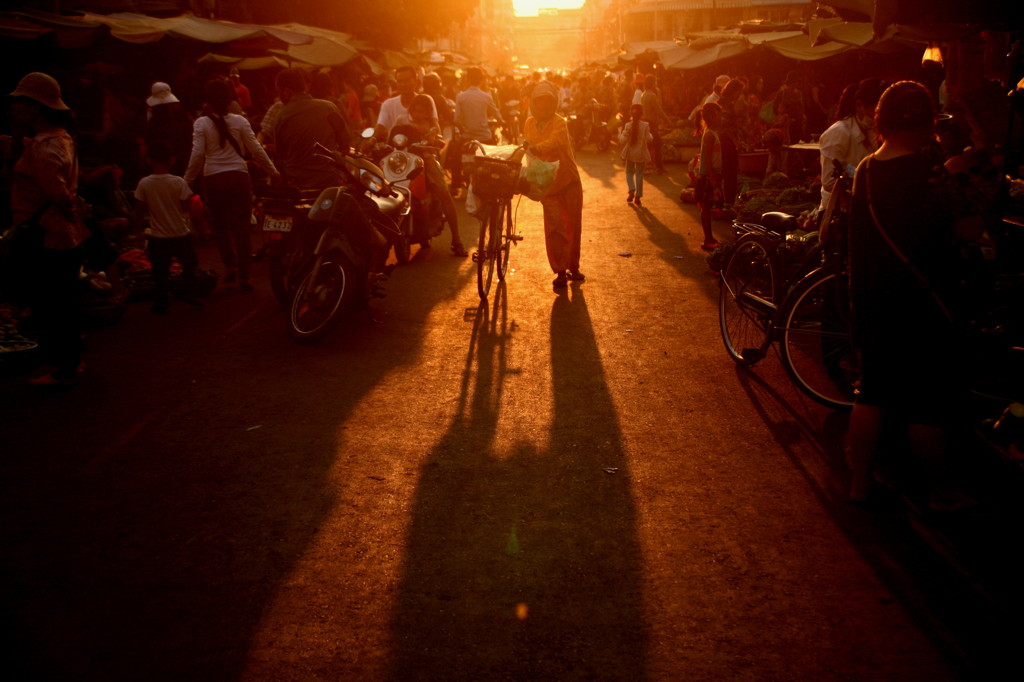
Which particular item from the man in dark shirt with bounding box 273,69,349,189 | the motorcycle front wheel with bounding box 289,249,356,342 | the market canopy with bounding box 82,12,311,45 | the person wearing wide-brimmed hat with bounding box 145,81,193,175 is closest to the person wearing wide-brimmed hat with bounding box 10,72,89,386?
the motorcycle front wheel with bounding box 289,249,356,342

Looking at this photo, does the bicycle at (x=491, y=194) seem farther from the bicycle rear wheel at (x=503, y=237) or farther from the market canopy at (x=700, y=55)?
the market canopy at (x=700, y=55)

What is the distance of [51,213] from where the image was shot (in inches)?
234

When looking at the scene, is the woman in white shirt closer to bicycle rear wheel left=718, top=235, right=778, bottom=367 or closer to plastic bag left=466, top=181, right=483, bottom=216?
plastic bag left=466, top=181, right=483, bottom=216

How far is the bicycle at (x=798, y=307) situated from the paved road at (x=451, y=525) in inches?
7.6

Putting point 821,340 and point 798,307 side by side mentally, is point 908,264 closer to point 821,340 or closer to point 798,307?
point 798,307

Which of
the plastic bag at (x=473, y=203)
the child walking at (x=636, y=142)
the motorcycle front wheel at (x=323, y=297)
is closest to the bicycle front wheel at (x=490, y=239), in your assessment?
the plastic bag at (x=473, y=203)

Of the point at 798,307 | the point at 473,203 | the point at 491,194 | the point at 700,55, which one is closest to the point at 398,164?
the point at 473,203

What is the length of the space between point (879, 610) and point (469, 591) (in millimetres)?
1593

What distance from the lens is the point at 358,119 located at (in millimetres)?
19500

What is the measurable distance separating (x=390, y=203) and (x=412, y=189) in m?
2.12

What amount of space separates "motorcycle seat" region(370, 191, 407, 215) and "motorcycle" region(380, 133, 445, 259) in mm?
188

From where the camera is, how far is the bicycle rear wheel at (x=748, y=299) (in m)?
6.04

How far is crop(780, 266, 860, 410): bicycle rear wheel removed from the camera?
5312mm

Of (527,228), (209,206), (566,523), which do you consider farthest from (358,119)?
(566,523)
